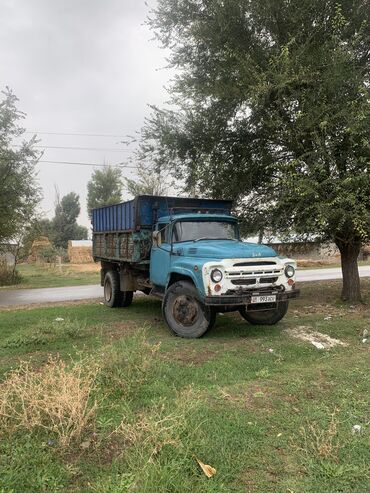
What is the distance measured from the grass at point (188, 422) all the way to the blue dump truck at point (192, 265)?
110 centimetres

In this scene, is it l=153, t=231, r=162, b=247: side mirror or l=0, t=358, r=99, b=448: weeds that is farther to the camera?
l=153, t=231, r=162, b=247: side mirror

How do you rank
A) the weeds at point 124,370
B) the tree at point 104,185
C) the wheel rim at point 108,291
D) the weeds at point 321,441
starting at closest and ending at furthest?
the weeds at point 321,441, the weeds at point 124,370, the wheel rim at point 108,291, the tree at point 104,185

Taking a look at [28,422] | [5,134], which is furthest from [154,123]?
[28,422]

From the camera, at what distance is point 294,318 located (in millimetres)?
9703

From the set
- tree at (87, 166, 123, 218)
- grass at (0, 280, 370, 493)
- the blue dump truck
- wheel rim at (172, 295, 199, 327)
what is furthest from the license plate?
tree at (87, 166, 123, 218)

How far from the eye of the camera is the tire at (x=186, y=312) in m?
7.78

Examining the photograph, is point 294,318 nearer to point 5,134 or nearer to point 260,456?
point 260,456

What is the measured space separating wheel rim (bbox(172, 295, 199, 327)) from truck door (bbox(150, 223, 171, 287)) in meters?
0.91

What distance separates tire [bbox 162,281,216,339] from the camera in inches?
306

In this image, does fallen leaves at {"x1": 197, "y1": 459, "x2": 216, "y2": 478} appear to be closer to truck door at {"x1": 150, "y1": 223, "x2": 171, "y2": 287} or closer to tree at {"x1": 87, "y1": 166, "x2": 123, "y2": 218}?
truck door at {"x1": 150, "y1": 223, "x2": 171, "y2": 287}

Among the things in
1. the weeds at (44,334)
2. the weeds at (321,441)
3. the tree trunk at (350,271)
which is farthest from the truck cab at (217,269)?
the tree trunk at (350,271)

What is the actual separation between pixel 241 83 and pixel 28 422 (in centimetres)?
863

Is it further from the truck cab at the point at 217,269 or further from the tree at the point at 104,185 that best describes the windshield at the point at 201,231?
the tree at the point at 104,185

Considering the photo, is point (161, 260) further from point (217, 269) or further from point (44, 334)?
point (44, 334)
